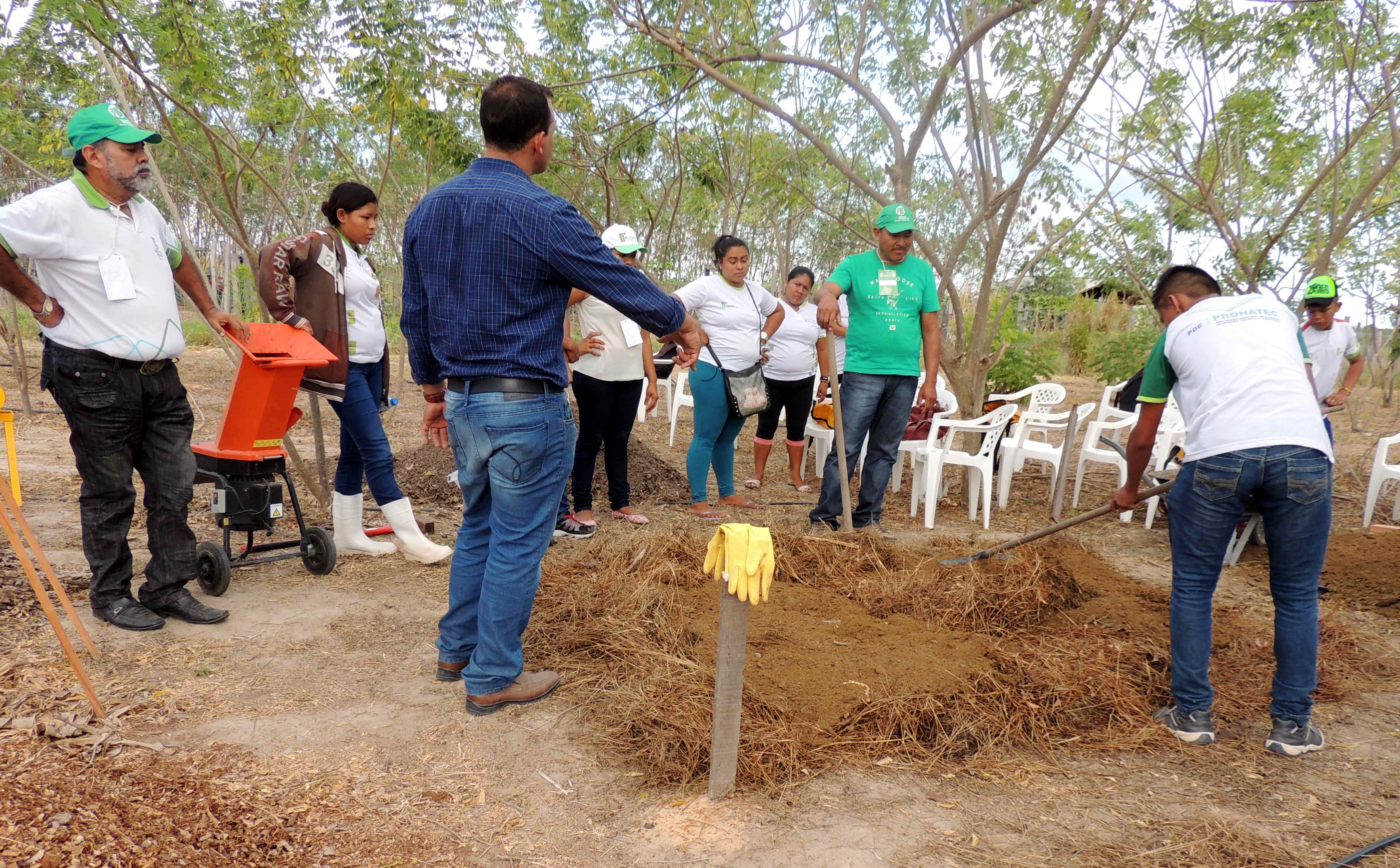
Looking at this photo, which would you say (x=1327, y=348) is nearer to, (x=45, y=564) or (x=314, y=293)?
(x=314, y=293)

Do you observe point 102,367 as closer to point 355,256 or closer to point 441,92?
point 355,256

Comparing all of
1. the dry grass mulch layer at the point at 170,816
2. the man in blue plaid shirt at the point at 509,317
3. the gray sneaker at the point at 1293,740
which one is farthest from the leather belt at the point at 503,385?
the gray sneaker at the point at 1293,740

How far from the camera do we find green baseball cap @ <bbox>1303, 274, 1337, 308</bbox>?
223 inches

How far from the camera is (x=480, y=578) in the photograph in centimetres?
288

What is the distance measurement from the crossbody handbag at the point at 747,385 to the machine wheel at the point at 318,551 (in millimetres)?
2456

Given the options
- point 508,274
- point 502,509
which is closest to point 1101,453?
point 502,509

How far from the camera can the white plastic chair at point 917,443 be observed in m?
5.75

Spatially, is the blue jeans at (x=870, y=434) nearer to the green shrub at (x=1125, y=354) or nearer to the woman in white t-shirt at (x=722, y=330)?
the woman in white t-shirt at (x=722, y=330)

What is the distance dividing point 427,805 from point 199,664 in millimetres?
1346

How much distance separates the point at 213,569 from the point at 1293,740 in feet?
14.0

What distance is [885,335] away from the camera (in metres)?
4.94

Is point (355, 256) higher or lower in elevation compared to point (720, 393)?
higher

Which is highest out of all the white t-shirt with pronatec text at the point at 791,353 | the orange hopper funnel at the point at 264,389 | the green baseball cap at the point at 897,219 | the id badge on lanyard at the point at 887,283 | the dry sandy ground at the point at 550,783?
the green baseball cap at the point at 897,219

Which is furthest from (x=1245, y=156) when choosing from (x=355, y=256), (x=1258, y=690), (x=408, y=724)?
(x=408, y=724)
